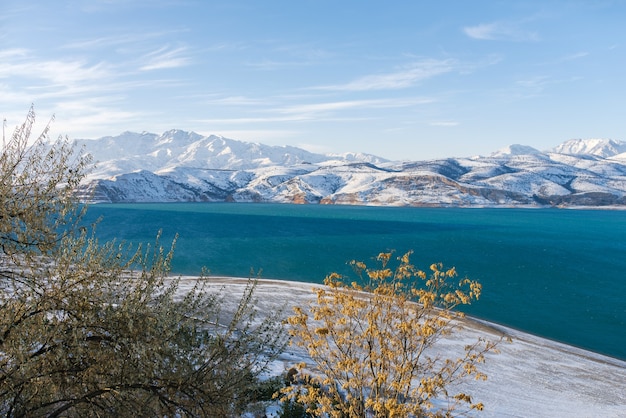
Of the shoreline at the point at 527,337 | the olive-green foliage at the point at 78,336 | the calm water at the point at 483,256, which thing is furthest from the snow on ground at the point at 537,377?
the olive-green foliage at the point at 78,336

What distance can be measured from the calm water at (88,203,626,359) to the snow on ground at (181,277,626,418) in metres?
5.98

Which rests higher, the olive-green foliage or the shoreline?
the olive-green foliage

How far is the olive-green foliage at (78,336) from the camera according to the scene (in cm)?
924

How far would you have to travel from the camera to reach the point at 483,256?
320 ft

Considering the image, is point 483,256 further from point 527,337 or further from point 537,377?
point 537,377

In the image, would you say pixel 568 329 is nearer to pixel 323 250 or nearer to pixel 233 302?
pixel 233 302

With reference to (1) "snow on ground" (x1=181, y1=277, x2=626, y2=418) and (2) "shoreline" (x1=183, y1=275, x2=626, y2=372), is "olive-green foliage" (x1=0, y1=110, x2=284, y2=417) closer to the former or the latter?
(1) "snow on ground" (x1=181, y1=277, x2=626, y2=418)

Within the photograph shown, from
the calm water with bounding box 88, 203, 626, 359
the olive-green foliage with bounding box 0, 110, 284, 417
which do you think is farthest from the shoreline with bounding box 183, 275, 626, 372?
the olive-green foliage with bounding box 0, 110, 284, 417

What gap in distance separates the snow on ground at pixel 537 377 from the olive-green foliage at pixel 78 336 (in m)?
10.8

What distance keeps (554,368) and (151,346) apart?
35.9 meters

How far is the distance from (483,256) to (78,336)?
97115 millimetres

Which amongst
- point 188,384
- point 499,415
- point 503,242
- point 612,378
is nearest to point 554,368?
point 612,378

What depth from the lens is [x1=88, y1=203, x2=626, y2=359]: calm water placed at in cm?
5675

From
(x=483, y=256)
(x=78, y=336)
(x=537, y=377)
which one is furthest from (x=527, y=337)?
(x=483, y=256)
